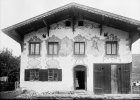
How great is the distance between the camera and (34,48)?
19.5 m

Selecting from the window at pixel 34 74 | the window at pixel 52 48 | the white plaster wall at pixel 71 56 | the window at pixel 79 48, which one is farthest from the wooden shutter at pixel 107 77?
the window at pixel 34 74

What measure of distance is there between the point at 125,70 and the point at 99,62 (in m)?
2.22

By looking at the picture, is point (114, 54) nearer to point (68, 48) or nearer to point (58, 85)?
point (68, 48)

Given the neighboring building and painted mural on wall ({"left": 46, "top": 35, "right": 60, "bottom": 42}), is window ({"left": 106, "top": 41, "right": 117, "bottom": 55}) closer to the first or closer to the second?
the neighboring building

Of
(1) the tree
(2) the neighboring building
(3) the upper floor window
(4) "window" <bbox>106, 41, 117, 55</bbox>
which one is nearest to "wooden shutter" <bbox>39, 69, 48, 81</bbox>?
(2) the neighboring building

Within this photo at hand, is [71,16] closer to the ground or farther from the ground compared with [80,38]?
farther from the ground

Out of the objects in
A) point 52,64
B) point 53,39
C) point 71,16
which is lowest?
point 52,64

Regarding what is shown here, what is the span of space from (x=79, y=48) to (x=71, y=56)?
0.96 meters

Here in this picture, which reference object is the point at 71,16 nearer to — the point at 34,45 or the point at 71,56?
Answer: the point at 71,56

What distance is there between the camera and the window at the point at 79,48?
19.2m

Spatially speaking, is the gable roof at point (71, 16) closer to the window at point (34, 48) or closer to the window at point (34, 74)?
the window at point (34, 48)

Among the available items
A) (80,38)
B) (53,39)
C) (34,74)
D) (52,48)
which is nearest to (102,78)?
(80,38)

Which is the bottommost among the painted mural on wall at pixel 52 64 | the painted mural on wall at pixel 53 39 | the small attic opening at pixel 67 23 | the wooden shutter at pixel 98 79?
the wooden shutter at pixel 98 79

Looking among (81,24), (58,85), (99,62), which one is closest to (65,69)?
(58,85)
